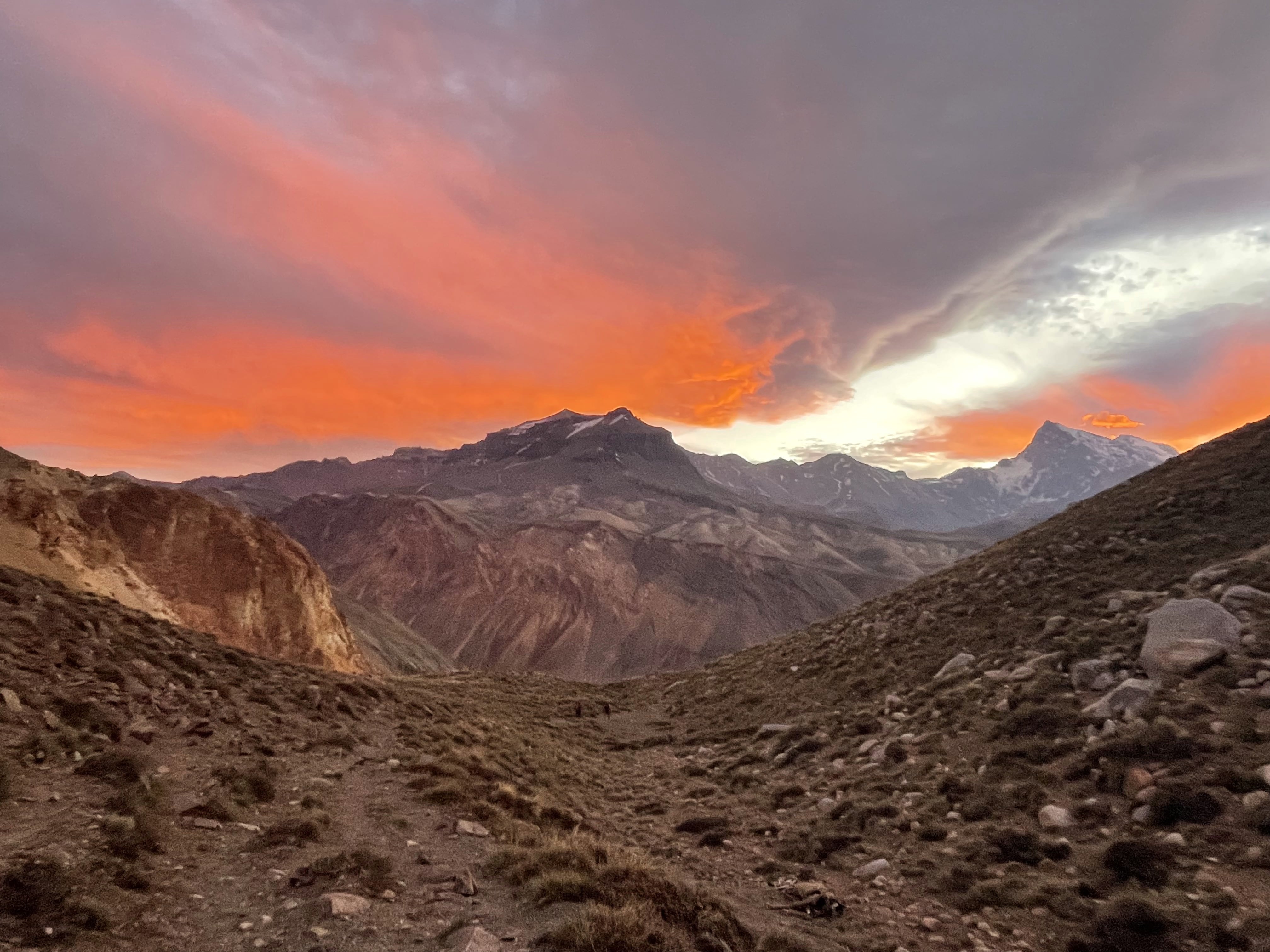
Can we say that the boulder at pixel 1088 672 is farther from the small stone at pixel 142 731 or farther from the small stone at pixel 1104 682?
the small stone at pixel 142 731

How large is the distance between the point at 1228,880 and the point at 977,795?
513cm

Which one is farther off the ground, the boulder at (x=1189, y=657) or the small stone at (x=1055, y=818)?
the boulder at (x=1189, y=657)

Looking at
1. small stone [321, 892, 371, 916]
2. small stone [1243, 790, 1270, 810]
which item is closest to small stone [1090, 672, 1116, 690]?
small stone [1243, 790, 1270, 810]

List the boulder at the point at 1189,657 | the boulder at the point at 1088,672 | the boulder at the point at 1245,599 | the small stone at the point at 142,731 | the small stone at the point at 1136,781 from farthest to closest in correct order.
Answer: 1. the boulder at the point at 1088,672
2. the boulder at the point at 1245,599
3. the boulder at the point at 1189,657
4. the small stone at the point at 142,731
5. the small stone at the point at 1136,781

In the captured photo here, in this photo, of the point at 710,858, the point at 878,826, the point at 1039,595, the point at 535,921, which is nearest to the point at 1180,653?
the point at 878,826

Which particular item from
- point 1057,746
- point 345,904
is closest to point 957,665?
point 1057,746

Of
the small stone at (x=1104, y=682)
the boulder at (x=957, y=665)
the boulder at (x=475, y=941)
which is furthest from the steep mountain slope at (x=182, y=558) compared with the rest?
the small stone at (x=1104, y=682)

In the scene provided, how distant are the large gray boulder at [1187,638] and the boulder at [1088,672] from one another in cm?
84

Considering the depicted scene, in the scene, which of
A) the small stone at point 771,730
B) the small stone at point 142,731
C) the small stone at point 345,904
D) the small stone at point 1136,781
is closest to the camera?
the small stone at point 345,904

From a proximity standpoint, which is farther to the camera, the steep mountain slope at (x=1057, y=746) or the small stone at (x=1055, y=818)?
the small stone at (x=1055, y=818)

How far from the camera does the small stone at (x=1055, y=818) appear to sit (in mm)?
11352

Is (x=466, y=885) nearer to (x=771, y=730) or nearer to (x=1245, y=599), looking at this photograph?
(x=771, y=730)

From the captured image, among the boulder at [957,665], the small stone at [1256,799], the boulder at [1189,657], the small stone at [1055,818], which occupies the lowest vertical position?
the small stone at [1055,818]

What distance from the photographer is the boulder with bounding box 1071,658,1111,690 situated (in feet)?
51.8
